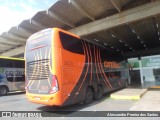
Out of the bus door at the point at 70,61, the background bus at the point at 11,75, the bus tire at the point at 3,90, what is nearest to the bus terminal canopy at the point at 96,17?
the background bus at the point at 11,75

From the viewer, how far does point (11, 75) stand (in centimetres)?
1544

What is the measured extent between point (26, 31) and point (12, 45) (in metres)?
6.09

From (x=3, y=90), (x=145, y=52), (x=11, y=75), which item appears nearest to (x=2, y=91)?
(x=3, y=90)

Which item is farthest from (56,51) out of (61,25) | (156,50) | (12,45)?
(156,50)

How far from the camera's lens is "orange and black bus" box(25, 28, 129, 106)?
22.8 feet

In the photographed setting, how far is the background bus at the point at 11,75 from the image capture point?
14.8 metres

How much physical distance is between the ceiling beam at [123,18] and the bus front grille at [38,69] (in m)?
6.27

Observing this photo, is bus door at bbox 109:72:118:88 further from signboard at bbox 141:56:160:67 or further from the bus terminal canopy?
signboard at bbox 141:56:160:67

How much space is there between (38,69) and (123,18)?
6689 millimetres

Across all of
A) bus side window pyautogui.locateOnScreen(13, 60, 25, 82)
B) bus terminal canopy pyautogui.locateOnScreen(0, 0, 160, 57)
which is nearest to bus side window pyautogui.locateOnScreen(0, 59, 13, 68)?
bus side window pyautogui.locateOnScreen(13, 60, 25, 82)

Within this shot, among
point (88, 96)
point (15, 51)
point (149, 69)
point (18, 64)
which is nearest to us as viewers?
point (88, 96)

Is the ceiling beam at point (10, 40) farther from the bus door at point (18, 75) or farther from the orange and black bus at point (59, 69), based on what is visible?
the orange and black bus at point (59, 69)

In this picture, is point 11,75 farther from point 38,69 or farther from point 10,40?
point 38,69

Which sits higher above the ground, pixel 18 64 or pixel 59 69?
pixel 18 64
